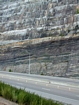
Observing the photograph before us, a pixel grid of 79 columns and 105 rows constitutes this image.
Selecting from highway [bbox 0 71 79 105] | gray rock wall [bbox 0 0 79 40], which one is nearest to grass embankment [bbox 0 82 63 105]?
highway [bbox 0 71 79 105]

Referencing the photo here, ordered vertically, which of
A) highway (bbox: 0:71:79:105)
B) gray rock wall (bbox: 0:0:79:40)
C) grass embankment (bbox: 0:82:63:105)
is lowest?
highway (bbox: 0:71:79:105)

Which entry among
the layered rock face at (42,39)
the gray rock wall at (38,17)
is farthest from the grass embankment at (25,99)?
the gray rock wall at (38,17)

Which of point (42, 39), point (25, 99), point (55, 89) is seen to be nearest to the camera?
point (25, 99)

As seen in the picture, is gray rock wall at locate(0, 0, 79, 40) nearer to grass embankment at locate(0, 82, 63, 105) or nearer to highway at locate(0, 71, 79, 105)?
highway at locate(0, 71, 79, 105)

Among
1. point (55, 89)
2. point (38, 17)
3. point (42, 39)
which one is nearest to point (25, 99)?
point (55, 89)

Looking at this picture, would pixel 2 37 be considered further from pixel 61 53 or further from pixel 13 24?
pixel 61 53

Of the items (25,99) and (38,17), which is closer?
(25,99)

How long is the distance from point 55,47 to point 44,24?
13959 mm

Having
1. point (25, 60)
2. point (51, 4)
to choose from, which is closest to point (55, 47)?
point (25, 60)

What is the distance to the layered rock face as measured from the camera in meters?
44.1

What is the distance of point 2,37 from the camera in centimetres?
6588

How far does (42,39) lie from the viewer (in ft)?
162

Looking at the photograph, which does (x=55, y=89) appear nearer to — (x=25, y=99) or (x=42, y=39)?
(x=25, y=99)

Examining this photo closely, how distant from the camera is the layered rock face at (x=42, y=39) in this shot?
1736 inches
